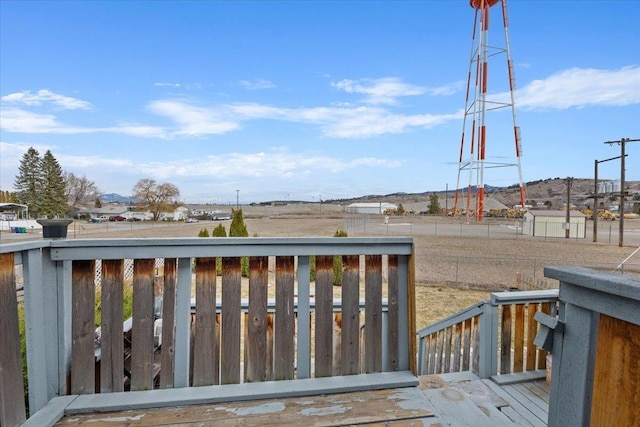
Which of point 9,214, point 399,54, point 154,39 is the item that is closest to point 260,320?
point 154,39

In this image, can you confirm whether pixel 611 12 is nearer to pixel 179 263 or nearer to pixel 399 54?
pixel 399 54

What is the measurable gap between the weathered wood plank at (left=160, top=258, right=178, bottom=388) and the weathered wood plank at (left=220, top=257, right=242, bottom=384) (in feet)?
0.75

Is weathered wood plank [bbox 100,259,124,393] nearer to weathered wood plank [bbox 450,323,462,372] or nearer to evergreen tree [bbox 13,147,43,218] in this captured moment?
weathered wood plank [bbox 450,323,462,372]

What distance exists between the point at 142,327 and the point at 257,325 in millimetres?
A: 536

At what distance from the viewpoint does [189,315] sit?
166 centimetres

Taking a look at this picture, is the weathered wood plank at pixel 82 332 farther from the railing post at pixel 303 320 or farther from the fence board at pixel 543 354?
the fence board at pixel 543 354

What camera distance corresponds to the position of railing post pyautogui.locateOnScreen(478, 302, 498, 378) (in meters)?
2.45

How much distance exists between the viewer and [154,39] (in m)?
10.4

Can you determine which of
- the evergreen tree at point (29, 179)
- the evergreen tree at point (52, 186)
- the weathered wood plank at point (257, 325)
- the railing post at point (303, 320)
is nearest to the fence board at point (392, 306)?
the railing post at point (303, 320)

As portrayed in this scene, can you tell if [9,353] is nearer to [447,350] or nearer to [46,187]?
[447,350]

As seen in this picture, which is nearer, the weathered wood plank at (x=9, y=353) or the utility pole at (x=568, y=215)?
the weathered wood plank at (x=9, y=353)

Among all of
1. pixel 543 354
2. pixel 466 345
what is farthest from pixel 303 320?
pixel 543 354

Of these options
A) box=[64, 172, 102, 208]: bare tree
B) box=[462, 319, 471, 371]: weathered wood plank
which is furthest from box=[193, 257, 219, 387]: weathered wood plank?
box=[64, 172, 102, 208]: bare tree

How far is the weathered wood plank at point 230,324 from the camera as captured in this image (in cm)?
170
